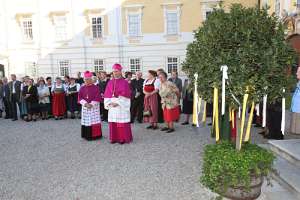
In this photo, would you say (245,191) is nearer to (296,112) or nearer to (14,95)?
(296,112)

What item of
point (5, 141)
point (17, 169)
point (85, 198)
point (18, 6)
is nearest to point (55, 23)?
point (18, 6)

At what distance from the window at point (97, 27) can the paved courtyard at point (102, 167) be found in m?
16.9

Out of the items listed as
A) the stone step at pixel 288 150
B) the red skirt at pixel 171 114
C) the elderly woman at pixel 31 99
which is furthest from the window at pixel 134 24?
the stone step at pixel 288 150

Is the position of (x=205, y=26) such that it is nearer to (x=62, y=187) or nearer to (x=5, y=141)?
(x=62, y=187)

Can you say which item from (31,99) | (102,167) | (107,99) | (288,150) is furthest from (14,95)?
(288,150)

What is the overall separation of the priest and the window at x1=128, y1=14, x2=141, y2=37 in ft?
55.9

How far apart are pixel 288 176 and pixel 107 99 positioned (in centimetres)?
417

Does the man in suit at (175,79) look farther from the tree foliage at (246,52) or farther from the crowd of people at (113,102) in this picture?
the tree foliage at (246,52)

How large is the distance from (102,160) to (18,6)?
22912 mm

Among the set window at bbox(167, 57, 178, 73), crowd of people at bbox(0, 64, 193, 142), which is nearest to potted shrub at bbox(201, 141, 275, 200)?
crowd of people at bbox(0, 64, 193, 142)

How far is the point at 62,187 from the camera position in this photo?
4.41 metres

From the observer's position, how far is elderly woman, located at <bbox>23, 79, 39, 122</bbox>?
10.4 metres

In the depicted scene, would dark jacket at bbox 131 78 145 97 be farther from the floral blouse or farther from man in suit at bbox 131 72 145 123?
the floral blouse

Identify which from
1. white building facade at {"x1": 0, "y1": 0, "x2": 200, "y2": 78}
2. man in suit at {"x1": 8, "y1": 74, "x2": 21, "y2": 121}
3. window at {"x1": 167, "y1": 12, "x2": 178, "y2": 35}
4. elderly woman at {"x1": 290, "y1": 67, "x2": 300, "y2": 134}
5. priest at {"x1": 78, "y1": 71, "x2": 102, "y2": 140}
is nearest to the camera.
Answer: elderly woman at {"x1": 290, "y1": 67, "x2": 300, "y2": 134}
